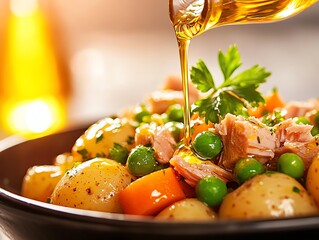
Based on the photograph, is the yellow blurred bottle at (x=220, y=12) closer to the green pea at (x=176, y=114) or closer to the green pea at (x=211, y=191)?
the green pea at (x=176, y=114)

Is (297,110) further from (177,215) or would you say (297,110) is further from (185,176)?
(177,215)

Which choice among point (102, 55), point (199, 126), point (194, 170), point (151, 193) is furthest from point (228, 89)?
point (102, 55)

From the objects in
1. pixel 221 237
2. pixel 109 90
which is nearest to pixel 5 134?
pixel 109 90

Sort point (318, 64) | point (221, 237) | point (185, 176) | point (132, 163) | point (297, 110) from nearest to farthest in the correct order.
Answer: point (221, 237) → point (185, 176) → point (132, 163) → point (297, 110) → point (318, 64)

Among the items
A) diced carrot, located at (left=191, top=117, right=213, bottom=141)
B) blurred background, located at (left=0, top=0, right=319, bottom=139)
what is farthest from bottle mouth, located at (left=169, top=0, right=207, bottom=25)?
blurred background, located at (left=0, top=0, right=319, bottom=139)

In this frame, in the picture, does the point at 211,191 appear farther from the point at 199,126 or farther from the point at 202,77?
the point at 202,77

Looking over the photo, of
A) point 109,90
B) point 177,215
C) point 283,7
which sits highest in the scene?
point 283,7

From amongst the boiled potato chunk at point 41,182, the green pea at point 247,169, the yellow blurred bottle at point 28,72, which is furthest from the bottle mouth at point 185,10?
the yellow blurred bottle at point 28,72

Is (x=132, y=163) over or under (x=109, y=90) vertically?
over
